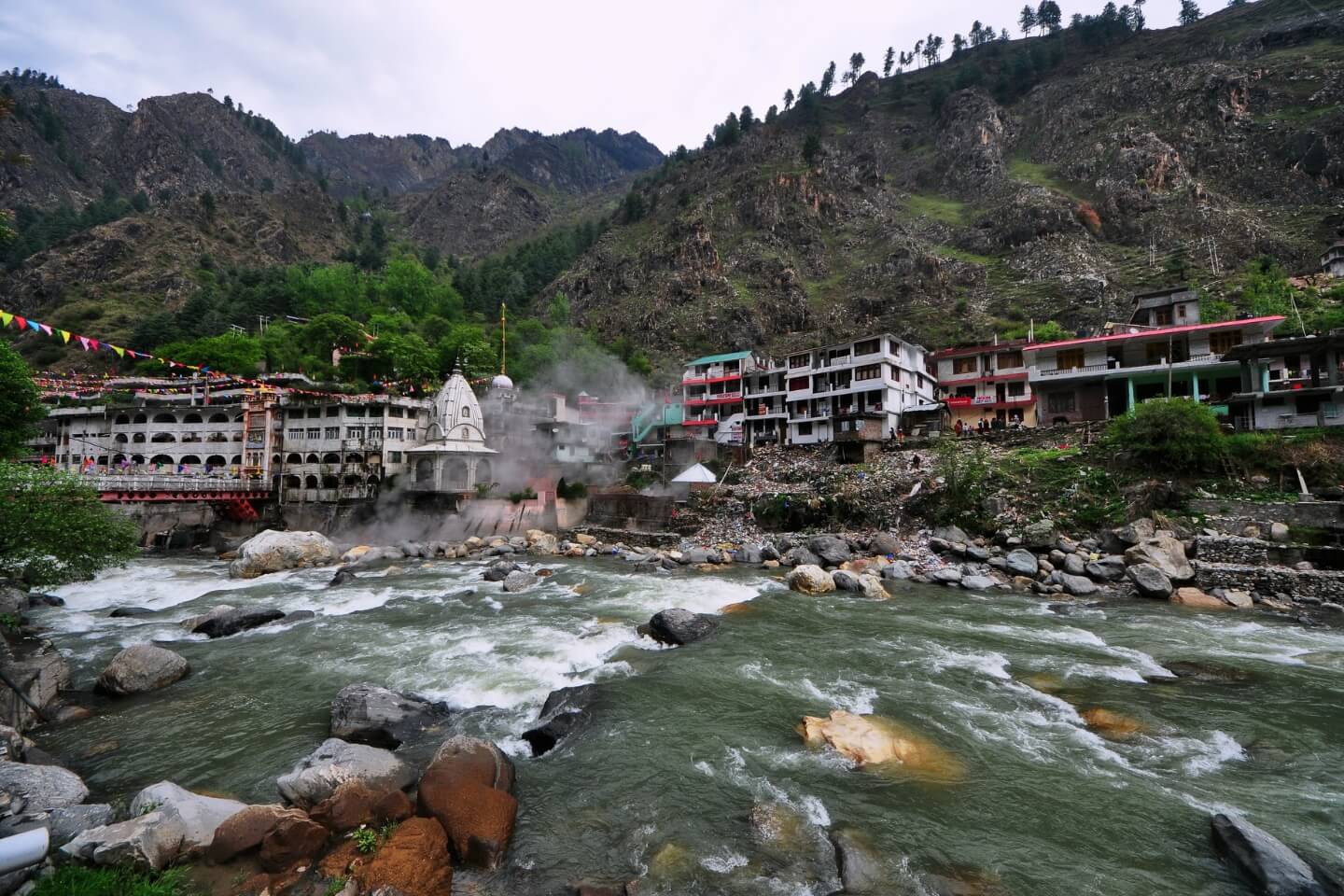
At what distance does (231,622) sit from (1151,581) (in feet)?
104

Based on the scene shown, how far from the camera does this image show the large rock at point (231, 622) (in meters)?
16.8

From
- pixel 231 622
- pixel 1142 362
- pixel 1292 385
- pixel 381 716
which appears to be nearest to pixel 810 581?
pixel 381 716

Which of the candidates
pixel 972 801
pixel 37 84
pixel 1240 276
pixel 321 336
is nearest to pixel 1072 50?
pixel 1240 276

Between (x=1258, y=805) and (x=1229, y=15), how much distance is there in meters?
189

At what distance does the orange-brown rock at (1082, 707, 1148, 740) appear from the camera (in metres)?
9.95

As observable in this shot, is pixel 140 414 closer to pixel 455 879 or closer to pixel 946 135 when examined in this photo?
pixel 455 879

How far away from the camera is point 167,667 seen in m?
12.9

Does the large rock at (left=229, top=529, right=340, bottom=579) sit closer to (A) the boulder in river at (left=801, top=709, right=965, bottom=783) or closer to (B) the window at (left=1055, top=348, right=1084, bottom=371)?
(A) the boulder in river at (left=801, top=709, right=965, bottom=783)

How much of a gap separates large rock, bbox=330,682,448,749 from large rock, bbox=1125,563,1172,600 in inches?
935

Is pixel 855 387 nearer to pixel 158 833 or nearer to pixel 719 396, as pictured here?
pixel 719 396

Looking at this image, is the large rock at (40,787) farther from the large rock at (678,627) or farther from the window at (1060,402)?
the window at (1060,402)

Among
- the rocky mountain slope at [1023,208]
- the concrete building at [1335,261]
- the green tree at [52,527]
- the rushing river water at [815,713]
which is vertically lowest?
the rushing river water at [815,713]

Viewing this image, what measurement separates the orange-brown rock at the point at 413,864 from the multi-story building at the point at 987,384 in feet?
157

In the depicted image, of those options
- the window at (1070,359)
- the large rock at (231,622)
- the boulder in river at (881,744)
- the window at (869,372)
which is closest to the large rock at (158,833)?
the boulder in river at (881,744)
